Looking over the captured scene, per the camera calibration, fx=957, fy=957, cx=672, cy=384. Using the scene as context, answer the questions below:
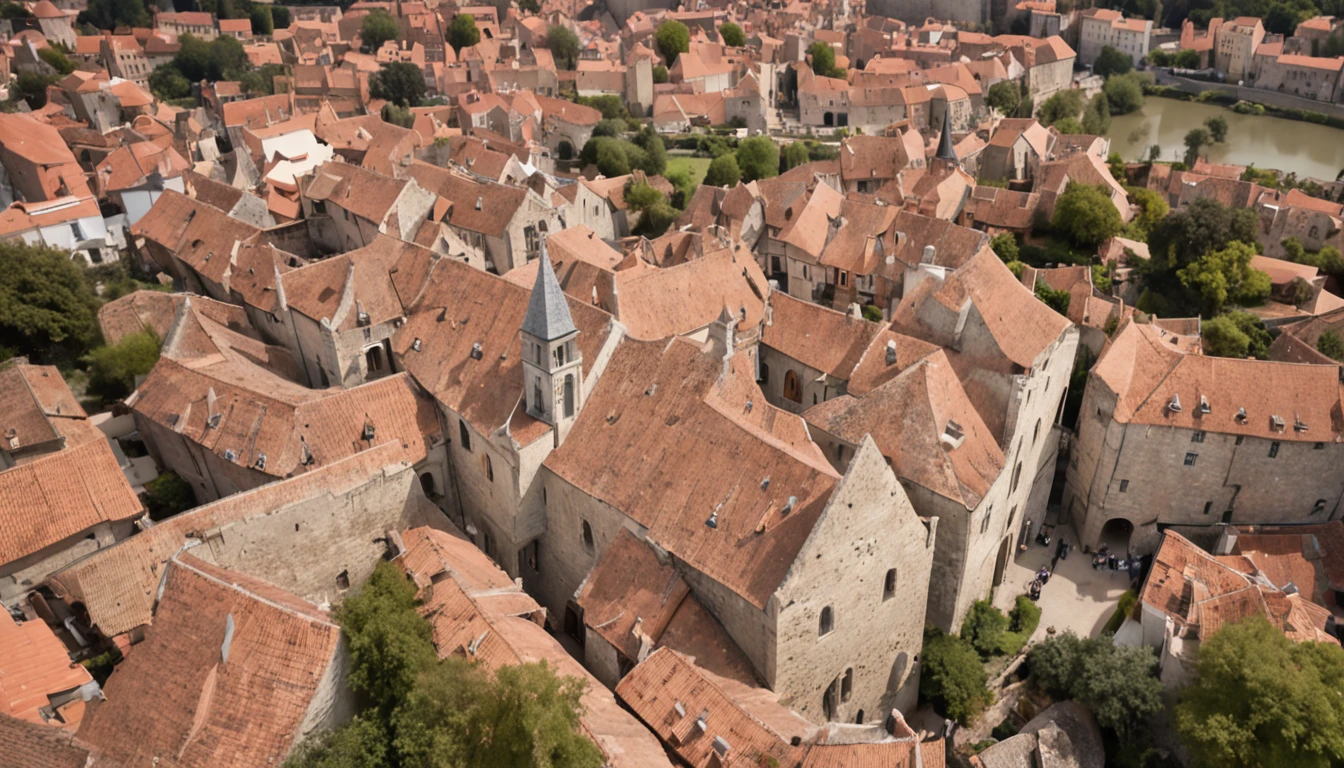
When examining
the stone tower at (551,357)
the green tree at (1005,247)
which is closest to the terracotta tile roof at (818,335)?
the stone tower at (551,357)

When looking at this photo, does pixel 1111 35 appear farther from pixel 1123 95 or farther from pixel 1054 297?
pixel 1054 297

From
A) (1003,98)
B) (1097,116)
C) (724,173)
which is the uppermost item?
(724,173)

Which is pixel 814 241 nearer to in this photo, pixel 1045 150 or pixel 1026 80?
pixel 1045 150

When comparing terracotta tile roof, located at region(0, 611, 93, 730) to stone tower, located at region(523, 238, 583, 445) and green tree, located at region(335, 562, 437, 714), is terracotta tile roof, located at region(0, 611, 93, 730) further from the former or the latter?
stone tower, located at region(523, 238, 583, 445)

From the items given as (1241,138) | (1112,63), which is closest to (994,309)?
(1241,138)

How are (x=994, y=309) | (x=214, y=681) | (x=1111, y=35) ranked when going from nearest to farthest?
(x=214, y=681)
(x=994, y=309)
(x=1111, y=35)

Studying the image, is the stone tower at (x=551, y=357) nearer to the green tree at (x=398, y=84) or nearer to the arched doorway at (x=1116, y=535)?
the arched doorway at (x=1116, y=535)
